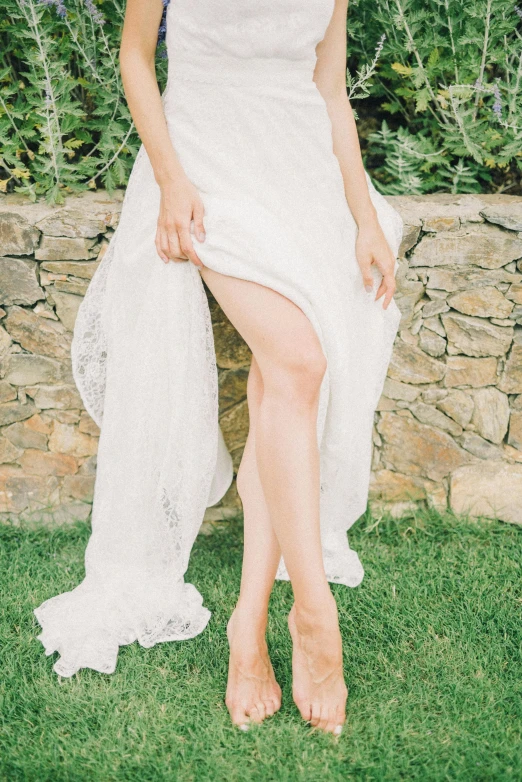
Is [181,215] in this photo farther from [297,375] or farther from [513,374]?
[513,374]

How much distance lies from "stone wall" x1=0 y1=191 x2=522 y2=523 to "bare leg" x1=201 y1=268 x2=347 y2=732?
67 centimetres

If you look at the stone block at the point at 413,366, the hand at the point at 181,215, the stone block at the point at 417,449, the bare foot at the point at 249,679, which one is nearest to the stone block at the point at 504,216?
the stone block at the point at 413,366

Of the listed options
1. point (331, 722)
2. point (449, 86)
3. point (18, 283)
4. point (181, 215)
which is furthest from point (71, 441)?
point (449, 86)

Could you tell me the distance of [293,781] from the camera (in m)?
1.63

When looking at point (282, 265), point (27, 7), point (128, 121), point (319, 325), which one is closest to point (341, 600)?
point (319, 325)

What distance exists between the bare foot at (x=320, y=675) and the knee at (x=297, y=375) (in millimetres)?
492

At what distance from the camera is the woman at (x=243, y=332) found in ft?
5.68

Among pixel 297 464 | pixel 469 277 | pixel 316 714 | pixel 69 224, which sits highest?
pixel 69 224

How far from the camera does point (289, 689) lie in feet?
6.23

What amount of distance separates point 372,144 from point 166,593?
1868 millimetres

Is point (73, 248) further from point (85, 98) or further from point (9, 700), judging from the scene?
point (9, 700)

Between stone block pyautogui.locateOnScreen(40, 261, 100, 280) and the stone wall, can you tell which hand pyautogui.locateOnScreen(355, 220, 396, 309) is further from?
stone block pyautogui.locateOnScreen(40, 261, 100, 280)

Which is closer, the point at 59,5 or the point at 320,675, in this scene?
the point at 320,675

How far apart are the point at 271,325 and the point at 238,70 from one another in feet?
2.17
